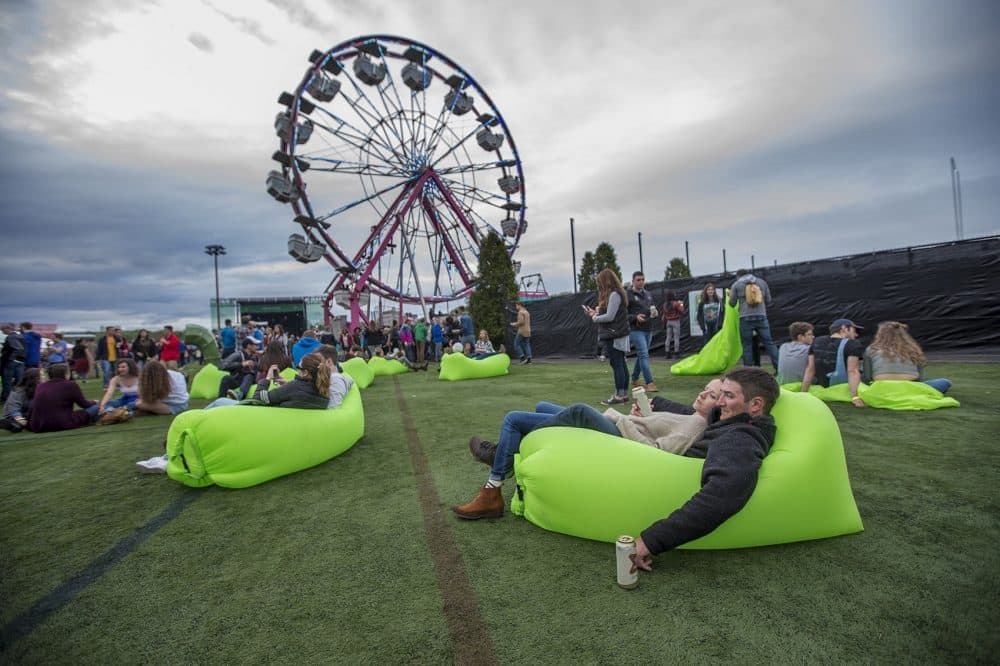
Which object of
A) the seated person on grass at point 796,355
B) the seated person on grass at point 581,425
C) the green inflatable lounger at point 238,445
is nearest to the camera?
the seated person on grass at point 581,425

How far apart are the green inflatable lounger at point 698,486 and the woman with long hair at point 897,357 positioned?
124 inches

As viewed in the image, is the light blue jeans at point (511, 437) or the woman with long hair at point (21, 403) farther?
the woman with long hair at point (21, 403)

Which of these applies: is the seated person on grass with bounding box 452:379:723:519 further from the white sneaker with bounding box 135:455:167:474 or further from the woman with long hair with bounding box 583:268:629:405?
the woman with long hair with bounding box 583:268:629:405

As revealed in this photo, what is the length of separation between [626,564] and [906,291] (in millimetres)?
9408

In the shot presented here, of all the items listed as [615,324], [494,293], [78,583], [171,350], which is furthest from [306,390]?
[494,293]

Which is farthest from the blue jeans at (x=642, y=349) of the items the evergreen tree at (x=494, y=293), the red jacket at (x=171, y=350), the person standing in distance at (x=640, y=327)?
the evergreen tree at (x=494, y=293)

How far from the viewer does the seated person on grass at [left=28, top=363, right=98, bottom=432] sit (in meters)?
5.49

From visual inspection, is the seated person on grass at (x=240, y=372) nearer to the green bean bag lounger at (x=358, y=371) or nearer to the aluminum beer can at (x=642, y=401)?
the green bean bag lounger at (x=358, y=371)

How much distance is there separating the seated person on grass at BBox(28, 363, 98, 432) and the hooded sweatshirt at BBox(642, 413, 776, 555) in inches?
259

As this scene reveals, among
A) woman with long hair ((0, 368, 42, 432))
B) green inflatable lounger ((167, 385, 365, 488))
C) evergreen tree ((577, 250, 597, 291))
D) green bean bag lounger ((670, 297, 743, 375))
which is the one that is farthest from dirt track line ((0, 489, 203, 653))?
evergreen tree ((577, 250, 597, 291))

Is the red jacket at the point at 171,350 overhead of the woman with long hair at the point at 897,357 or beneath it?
overhead

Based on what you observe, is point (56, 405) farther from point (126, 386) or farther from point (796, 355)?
point (796, 355)

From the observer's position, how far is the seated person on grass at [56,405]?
549 cm

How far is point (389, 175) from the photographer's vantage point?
20.3m
